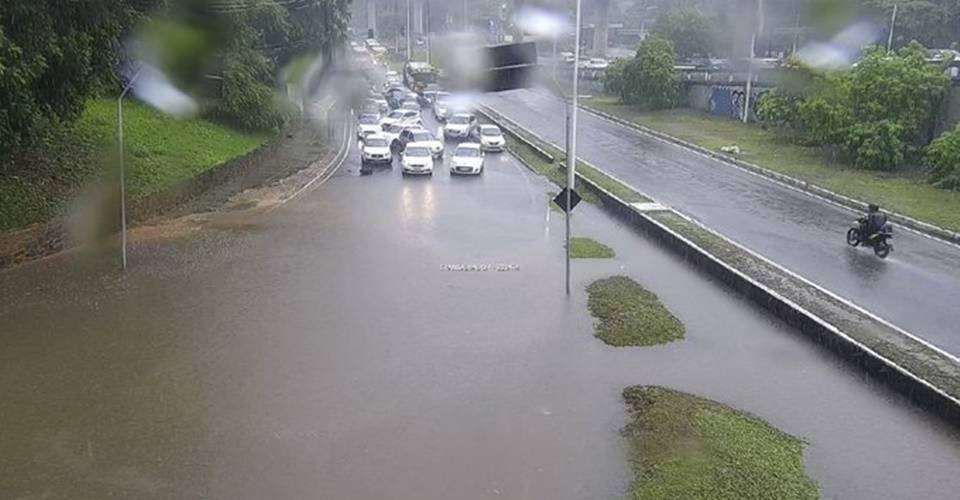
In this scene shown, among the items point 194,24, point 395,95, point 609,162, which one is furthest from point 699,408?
point 395,95

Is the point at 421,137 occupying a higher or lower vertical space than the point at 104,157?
lower

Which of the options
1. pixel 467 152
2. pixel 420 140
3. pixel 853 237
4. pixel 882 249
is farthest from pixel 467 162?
pixel 882 249

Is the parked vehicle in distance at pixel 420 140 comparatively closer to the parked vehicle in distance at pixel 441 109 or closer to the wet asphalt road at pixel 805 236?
the wet asphalt road at pixel 805 236

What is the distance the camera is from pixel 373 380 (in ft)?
25.7

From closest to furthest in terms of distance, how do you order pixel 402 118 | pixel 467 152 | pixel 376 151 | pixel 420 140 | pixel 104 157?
pixel 104 157 → pixel 467 152 → pixel 376 151 → pixel 420 140 → pixel 402 118

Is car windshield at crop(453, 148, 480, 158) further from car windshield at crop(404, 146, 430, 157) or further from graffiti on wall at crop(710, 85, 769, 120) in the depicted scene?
graffiti on wall at crop(710, 85, 769, 120)

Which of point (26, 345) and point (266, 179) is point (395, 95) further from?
point (26, 345)

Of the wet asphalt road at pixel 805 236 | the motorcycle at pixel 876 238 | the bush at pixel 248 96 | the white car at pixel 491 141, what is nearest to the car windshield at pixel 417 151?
the white car at pixel 491 141

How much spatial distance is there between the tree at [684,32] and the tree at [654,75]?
719mm

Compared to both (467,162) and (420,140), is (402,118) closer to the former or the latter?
(420,140)

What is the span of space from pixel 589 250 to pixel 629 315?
11.0 feet

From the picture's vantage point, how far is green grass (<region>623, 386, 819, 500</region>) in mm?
5801

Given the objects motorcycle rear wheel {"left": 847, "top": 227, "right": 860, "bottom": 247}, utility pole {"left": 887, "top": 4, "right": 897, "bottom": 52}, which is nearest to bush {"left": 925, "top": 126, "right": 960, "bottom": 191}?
motorcycle rear wheel {"left": 847, "top": 227, "right": 860, "bottom": 247}

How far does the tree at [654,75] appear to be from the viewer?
3281 centimetres
